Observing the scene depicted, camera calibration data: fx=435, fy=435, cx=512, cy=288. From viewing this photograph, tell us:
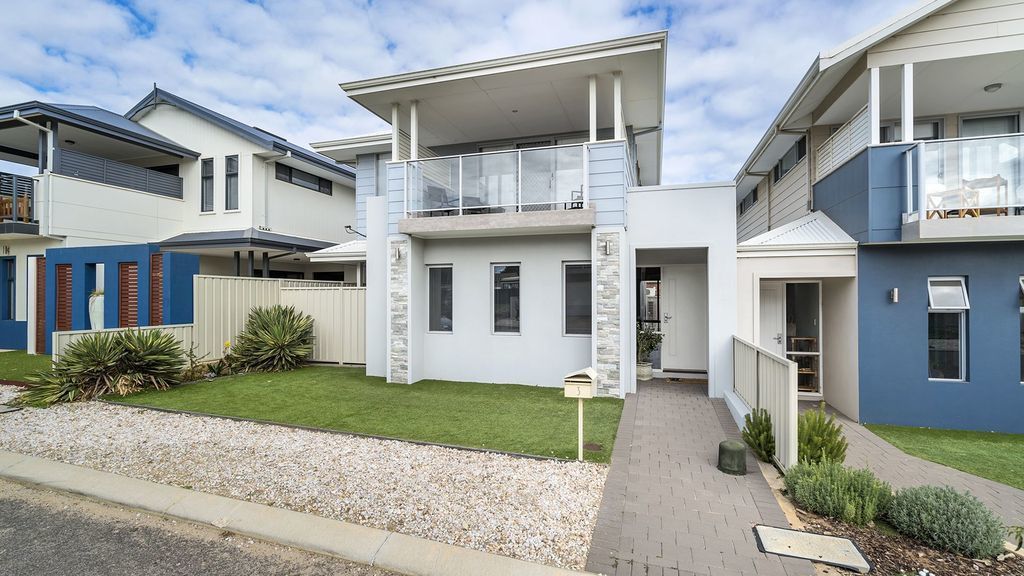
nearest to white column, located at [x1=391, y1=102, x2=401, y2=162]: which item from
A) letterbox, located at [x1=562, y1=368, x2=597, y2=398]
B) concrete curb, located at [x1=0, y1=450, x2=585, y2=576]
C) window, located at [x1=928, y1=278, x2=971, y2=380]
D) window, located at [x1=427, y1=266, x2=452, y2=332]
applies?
window, located at [x1=427, y1=266, x2=452, y2=332]

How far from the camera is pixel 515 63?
7.86 meters

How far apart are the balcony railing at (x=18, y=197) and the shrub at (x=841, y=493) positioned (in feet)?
62.1

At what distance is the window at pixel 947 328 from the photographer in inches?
293

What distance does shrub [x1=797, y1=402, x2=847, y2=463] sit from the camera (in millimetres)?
4555

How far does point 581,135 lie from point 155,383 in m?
10.7

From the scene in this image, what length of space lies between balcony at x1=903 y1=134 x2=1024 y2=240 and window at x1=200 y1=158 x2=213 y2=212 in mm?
19104

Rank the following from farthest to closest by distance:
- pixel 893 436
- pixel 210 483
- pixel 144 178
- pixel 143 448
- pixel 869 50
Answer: pixel 144 178
pixel 869 50
pixel 893 436
pixel 143 448
pixel 210 483

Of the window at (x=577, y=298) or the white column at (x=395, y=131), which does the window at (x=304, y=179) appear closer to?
the white column at (x=395, y=131)

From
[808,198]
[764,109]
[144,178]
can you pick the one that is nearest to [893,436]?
[808,198]

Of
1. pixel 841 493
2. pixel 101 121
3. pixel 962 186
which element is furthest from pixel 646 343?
pixel 101 121

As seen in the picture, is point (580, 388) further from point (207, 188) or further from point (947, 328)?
point (207, 188)

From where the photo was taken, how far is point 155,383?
8672mm

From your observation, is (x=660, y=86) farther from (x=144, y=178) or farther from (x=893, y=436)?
(x=144, y=178)

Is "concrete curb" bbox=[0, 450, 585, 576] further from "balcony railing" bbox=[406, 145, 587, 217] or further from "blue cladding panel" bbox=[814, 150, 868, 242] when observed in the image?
"blue cladding panel" bbox=[814, 150, 868, 242]
